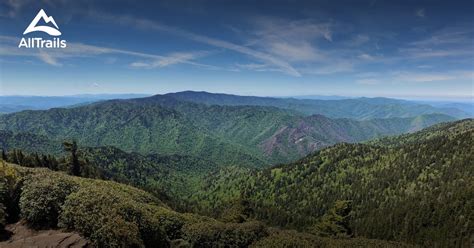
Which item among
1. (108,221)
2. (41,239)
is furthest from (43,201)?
(108,221)

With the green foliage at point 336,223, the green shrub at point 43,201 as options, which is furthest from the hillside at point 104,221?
the green foliage at point 336,223

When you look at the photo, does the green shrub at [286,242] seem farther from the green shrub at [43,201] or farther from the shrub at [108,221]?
the green shrub at [43,201]

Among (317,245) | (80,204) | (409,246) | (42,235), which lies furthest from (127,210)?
(409,246)

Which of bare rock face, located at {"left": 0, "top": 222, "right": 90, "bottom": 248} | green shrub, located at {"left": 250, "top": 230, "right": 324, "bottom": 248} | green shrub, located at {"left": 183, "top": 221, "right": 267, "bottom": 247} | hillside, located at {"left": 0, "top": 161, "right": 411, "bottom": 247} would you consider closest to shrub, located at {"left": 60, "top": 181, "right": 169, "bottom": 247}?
hillside, located at {"left": 0, "top": 161, "right": 411, "bottom": 247}

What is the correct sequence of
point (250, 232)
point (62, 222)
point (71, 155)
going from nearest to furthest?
point (62, 222)
point (250, 232)
point (71, 155)

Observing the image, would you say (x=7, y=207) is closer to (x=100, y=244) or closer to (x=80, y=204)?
(x=80, y=204)

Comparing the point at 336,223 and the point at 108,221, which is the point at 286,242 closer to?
the point at 108,221

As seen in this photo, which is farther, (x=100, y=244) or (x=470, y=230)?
(x=470, y=230)
